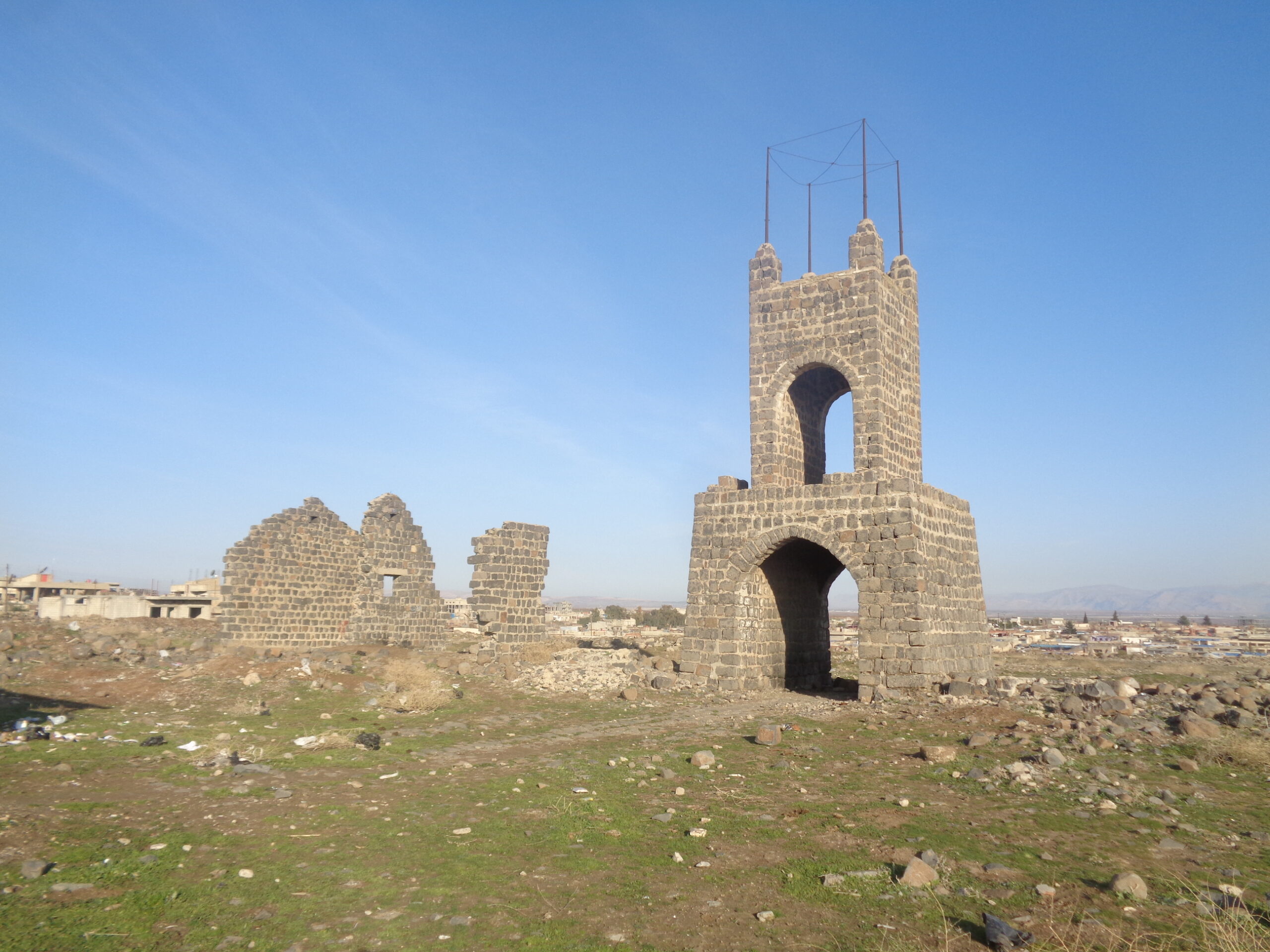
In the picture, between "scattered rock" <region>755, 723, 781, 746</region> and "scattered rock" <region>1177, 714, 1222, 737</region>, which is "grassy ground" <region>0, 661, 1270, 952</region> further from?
"scattered rock" <region>1177, 714, 1222, 737</region>

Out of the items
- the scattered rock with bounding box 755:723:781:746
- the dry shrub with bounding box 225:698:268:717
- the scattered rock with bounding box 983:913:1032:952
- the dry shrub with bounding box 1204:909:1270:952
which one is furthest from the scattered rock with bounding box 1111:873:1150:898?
the dry shrub with bounding box 225:698:268:717

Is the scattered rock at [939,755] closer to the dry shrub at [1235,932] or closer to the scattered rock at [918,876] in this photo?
the scattered rock at [918,876]

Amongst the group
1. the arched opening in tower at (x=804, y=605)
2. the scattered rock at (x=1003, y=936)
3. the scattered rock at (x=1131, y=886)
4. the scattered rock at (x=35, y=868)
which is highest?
the arched opening in tower at (x=804, y=605)

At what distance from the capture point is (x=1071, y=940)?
15.1 ft

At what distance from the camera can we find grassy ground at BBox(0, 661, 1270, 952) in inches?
191

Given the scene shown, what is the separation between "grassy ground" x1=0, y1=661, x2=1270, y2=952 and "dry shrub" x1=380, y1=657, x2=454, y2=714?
104 inches

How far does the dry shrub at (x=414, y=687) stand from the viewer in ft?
45.6

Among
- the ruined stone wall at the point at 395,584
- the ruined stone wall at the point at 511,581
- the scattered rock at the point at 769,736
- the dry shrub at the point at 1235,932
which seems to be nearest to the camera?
the dry shrub at the point at 1235,932

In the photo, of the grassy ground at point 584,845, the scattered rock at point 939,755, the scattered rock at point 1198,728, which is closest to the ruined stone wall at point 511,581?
the grassy ground at point 584,845

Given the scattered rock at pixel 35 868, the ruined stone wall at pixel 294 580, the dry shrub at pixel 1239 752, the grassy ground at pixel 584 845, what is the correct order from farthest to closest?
the ruined stone wall at pixel 294 580 < the dry shrub at pixel 1239 752 < the scattered rock at pixel 35 868 < the grassy ground at pixel 584 845

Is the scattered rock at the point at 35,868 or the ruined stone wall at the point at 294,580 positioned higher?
the ruined stone wall at the point at 294,580

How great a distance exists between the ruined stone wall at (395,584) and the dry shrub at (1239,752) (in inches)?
801

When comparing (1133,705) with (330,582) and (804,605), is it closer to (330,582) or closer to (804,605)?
(804,605)

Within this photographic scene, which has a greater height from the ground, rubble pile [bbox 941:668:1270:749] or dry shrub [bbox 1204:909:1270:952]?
rubble pile [bbox 941:668:1270:749]
